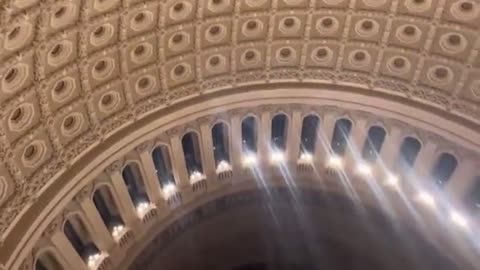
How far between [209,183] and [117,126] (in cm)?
597

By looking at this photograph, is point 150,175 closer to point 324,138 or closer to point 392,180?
point 324,138

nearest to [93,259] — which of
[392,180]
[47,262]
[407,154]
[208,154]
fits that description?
[47,262]

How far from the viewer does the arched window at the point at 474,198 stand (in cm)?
2214

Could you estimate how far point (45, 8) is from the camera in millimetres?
Answer: 15320

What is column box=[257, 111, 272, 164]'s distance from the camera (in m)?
24.2

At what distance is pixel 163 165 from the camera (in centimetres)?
2397

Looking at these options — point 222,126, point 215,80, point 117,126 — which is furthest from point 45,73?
point 222,126

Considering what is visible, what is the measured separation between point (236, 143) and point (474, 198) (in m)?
9.57

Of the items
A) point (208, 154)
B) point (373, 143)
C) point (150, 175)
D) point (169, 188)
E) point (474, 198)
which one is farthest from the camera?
point (208, 154)

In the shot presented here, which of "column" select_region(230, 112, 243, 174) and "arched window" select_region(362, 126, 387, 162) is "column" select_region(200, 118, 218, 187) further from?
"arched window" select_region(362, 126, 387, 162)

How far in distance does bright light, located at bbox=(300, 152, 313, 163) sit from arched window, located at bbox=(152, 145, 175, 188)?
5658mm

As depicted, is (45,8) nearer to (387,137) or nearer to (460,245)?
(387,137)

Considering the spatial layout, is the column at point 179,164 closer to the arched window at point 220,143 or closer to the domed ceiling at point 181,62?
the arched window at point 220,143

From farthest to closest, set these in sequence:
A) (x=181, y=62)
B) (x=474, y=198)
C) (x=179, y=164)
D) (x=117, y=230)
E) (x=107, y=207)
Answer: (x=179, y=164) → (x=117, y=230) → (x=107, y=207) → (x=474, y=198) → (x=181, y=62)
